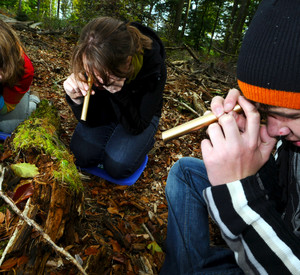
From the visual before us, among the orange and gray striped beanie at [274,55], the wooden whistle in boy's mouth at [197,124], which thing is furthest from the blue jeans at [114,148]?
the orange and gray striped beanie at [274,55]

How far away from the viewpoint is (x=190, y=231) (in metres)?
1.43

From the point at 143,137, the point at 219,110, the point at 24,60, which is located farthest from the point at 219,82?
the point at 219,110

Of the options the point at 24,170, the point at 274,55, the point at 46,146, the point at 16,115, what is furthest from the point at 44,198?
the point at 16,115

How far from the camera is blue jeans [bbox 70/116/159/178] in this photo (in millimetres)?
2523

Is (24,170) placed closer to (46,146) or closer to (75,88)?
(46,146)

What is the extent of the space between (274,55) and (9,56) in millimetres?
2433

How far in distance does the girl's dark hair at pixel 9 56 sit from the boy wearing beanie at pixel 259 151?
85.7 inches

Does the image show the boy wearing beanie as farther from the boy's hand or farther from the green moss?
the green moss

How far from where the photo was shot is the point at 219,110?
3.97 ft

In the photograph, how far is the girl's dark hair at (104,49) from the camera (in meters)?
1.83

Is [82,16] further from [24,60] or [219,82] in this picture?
[24,60]

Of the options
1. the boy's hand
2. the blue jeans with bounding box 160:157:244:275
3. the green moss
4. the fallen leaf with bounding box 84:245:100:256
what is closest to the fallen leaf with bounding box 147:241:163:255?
the blue jeans with bounding box 160:157:244:275

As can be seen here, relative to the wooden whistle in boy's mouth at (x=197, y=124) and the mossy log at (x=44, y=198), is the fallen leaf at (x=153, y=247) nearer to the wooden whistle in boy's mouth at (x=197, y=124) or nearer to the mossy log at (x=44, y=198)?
the mossy log at (x=44, y=198)

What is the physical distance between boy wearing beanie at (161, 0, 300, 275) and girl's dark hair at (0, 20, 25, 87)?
2.18 m
